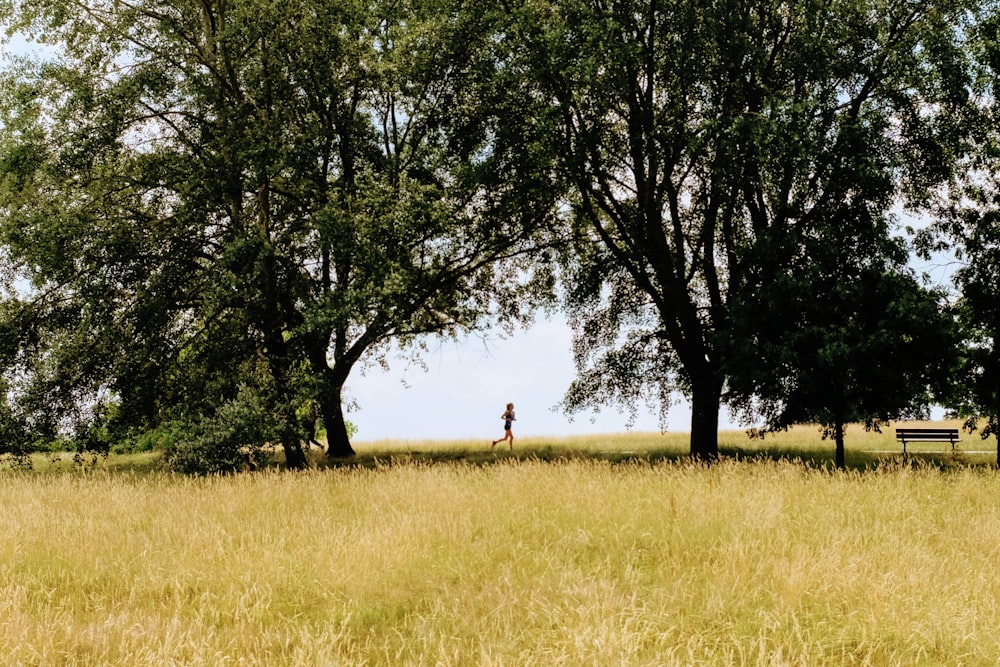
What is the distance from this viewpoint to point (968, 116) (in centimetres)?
1822

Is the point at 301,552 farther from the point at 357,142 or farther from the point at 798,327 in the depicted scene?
the point at 357,142

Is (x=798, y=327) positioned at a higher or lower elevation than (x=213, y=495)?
higher

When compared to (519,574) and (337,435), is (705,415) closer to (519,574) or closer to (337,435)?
(337,435)

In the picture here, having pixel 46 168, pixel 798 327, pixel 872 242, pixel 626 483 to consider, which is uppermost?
pixel 46 168

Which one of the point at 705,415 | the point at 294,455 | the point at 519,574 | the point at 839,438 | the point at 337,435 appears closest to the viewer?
the point at 519,574

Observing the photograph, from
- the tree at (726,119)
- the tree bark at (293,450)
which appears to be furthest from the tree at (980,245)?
the tree bark at (293,450)

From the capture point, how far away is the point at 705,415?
810 inches

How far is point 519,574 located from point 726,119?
545 inches

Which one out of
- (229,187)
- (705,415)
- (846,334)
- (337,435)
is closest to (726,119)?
(846,334)

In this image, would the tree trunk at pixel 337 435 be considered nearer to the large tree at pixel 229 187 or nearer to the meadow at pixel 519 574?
the large tree at pixel 229 187

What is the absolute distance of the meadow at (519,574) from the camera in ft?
17.3

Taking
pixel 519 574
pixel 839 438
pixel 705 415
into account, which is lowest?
pixel 519 574

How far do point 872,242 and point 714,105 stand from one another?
514cm

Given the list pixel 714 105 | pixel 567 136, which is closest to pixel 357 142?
pixel 567 136
